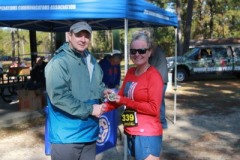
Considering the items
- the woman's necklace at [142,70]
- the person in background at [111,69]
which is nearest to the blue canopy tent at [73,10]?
the person in background at [111,69]

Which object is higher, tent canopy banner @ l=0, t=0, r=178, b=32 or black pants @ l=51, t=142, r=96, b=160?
tent canopy banner @ l=0, t=0, r=178, b=32

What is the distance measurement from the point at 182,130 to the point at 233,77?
506 inches

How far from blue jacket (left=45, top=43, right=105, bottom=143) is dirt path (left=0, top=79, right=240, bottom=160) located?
9.36 feet

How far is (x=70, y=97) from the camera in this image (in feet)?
8.38

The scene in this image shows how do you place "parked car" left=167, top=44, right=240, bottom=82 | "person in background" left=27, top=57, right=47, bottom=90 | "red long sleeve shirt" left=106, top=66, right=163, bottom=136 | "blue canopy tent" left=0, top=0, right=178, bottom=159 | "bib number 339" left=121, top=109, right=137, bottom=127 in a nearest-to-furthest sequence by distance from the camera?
"red long sleeve shirt" left=106, top=66, right=163, bottom=136 → "bib number 339" left=121, top=109, right=137, bottom=127 → "blue canopy tent" left=0, top=0, right=178, bottom=159 → "person in background" left=27, top=57, right=47, bottom=90 → "parked car" left=167, top=44, right=240, bottom=82

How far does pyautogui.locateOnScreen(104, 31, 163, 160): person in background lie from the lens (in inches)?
109

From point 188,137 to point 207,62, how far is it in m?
11.3

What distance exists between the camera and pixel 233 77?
19109 millimetres

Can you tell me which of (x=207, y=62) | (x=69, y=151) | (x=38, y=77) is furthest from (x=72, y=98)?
(x=207, y=62)

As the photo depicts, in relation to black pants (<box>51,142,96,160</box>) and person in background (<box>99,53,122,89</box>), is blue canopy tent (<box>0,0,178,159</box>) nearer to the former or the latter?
person in background (<box>99,53,122,89</box>)

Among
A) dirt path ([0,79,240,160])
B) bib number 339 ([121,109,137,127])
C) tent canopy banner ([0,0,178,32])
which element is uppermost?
tent canopy banner ([0,0,178,32])

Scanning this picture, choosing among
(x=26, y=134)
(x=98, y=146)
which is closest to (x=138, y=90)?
(x=98, y=146)

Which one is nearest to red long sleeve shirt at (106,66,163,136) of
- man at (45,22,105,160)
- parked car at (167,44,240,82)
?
man at (45,22,105,160)

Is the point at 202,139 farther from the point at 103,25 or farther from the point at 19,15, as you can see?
the point at 103,25
